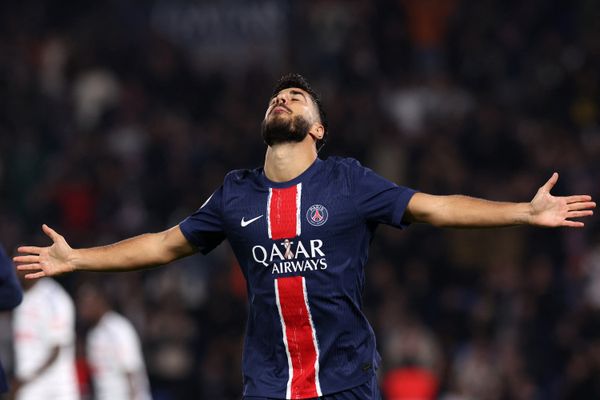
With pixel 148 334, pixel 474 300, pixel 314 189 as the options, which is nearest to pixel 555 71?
pixel 474 300

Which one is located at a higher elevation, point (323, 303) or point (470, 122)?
point (470, 122)

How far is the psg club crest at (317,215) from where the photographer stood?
550 centimetres

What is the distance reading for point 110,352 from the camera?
10438 mm

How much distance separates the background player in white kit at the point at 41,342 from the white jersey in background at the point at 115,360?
79 centimetres

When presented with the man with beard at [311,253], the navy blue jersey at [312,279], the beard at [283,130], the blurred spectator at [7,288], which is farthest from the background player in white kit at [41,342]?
the beard at [283,130]

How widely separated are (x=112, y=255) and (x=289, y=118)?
38.7 inches

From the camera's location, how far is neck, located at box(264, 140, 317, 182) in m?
5.68

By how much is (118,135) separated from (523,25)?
190 inches

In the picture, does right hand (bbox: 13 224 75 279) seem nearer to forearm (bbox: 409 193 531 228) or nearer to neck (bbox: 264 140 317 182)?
neck (bbox: 264 140 317 182)

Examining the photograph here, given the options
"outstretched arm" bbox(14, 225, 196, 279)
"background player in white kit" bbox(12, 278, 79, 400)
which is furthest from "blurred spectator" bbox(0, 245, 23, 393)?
"background player in white kit" bbox(12, 278, 79, 400)

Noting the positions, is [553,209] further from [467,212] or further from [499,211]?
[467,212]

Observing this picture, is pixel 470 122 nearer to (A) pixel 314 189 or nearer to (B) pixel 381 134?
(B) pixel 381 134

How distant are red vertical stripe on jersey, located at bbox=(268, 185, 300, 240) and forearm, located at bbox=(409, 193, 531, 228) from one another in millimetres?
488

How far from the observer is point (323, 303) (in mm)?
5488
